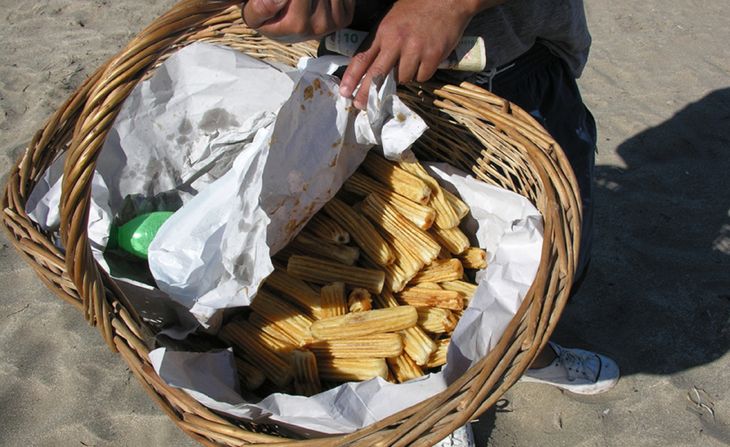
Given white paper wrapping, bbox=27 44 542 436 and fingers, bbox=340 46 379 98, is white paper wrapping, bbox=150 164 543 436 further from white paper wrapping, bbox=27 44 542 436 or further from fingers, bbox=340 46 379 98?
fingers, bbox=340 46 379 98

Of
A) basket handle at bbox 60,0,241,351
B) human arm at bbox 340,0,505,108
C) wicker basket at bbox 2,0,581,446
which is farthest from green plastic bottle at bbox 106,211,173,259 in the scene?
human arm at bbox 340,0,505,108

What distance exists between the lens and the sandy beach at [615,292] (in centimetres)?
201

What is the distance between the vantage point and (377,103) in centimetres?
161

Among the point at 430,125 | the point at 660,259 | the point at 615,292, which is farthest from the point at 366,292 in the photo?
the point at 660,259

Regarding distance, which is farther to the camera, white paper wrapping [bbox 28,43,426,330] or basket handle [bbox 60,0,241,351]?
white paper wrapping [bbox 28,43,426,330]

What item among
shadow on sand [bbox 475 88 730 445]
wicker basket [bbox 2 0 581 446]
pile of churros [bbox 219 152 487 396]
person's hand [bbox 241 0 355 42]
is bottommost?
shadow on sand [bbox 475 88 730 445]

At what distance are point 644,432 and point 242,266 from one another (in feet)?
4.24

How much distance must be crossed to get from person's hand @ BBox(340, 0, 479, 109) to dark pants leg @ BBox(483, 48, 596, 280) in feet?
0.93

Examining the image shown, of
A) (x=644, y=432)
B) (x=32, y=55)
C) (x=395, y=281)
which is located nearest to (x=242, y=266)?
(x=395, y=281)

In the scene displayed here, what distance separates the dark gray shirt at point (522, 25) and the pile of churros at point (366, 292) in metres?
0.36

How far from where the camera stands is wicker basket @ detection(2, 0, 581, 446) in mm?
1176

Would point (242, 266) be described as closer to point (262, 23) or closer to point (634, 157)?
point (262, 23)

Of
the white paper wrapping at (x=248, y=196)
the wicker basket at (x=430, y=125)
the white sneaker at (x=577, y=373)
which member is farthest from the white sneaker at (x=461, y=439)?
the wicker basket at (x=430, y=125)

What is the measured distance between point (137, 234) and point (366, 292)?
2.00ft
